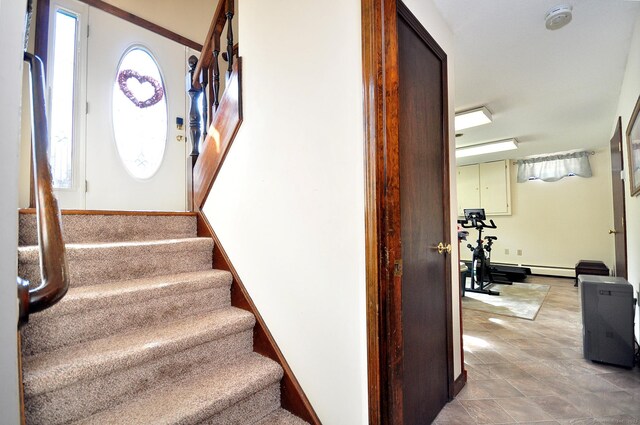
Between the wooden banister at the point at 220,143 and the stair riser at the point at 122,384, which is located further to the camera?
the wooden banister at the point at 220,143

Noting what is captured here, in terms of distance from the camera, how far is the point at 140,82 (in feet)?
10.2

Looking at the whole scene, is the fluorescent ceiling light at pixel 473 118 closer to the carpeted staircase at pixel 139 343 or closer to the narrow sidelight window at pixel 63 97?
the carpeted staircase at pixel 139 343

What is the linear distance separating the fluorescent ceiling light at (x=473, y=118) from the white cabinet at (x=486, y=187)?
10.4 ft

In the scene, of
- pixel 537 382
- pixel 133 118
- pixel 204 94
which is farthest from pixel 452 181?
pixel 133 118

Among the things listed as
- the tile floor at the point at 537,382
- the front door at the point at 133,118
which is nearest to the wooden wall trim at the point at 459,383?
the tile floor at the point at 537,382

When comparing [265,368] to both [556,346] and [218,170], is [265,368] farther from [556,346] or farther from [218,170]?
[556,346]

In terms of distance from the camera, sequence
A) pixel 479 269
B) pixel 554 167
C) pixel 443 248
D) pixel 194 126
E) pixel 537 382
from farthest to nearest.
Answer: pixel 554 167, pixel 479 269, pixel 194 126, pixel 537 382, pixel 443 248

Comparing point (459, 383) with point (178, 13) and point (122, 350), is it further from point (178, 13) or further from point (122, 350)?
point (178, 13)

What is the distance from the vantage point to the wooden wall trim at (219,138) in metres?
1.76

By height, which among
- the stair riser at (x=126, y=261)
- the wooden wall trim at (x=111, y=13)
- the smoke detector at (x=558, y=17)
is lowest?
the stair riser at (x=126, y=261)

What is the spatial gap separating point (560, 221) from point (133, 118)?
735cm

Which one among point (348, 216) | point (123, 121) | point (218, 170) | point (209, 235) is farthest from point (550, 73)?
point (123, 121)

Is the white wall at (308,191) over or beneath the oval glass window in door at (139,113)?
beneath

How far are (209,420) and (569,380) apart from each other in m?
2.29
